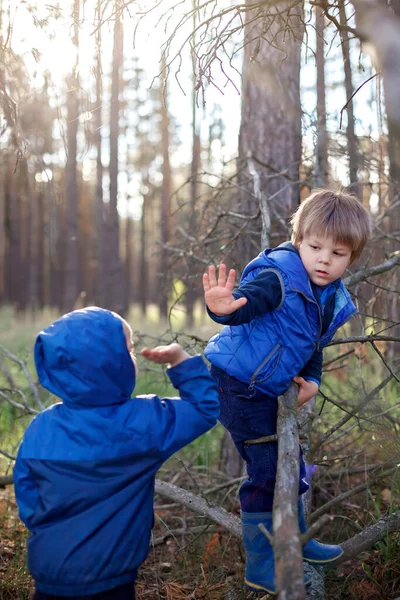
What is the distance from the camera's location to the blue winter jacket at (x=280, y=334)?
250cm

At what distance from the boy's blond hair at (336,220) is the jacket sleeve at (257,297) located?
272 millimetres

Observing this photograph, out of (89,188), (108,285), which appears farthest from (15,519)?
(89,188)

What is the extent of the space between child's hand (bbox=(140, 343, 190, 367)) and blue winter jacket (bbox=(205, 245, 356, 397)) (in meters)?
0.49

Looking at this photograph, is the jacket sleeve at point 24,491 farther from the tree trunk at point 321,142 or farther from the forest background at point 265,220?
the tree trunk at point 321,142

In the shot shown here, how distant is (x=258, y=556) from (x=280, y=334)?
38.4 inches

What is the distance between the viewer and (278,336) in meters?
2.55

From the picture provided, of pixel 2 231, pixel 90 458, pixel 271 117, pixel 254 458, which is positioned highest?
pixel 271 117

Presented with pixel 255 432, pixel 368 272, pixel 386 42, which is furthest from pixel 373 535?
pixel 386 42

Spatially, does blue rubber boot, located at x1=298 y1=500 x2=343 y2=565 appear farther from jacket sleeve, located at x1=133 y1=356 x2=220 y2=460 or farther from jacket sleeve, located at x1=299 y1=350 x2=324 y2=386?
jacket sleeve, located at x1=133 y1=356 x2=220 y2=460

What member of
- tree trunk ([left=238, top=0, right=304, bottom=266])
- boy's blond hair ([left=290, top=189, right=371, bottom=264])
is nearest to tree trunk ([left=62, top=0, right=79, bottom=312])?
tree trunk ([left=238, top=0, right=304, bottom=266])

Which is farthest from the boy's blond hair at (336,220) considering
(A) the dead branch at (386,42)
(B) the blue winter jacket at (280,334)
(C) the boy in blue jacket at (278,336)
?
(A) the dead branch at (386,42)

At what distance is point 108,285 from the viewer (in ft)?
41.1

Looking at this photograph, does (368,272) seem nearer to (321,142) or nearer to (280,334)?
(280,334)

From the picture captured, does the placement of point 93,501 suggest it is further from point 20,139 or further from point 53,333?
point 20,139
